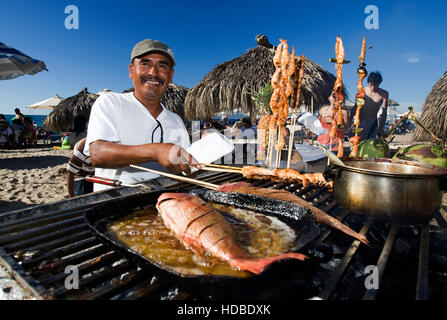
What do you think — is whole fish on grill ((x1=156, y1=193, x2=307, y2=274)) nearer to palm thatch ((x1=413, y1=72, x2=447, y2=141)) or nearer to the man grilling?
the man grilling

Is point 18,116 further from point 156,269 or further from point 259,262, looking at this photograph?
point 259,262

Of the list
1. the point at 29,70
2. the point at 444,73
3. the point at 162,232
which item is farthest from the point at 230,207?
the point at 29,70

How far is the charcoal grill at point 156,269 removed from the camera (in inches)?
39.2

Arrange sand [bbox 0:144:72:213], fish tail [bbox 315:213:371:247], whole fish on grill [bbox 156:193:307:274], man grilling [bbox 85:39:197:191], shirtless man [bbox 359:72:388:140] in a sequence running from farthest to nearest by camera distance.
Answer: shirtless man [bbox 359:72:388:140] < sand [bbox 0:144:72:213] < man grilling [bbox 85:39:197:191] < fish tail [bbox 315:213:371:247] < whole fish on grill [bbox 156:193:307:274]

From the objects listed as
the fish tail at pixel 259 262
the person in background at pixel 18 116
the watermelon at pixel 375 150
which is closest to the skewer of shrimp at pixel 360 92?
the watermelon at pixel 375 150

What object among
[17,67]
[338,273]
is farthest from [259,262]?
[17,67]

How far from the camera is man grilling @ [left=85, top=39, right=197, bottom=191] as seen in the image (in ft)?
8.05

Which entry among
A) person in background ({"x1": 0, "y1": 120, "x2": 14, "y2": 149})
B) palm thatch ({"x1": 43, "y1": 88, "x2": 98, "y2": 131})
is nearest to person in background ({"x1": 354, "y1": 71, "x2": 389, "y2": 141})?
palm thatch ({"x1": 43, "y1": 88, "x2": 98, "y2": 131})

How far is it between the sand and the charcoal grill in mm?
5346

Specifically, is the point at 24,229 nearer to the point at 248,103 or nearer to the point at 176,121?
the point at 176,121

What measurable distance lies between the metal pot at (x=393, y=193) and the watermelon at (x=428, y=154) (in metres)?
1.68

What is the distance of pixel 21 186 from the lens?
7.36 meters

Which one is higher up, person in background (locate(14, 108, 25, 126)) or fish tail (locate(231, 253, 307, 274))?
person in background (locate(14, 108, 25, 126))

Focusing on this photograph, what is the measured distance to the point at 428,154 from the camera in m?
3.04
